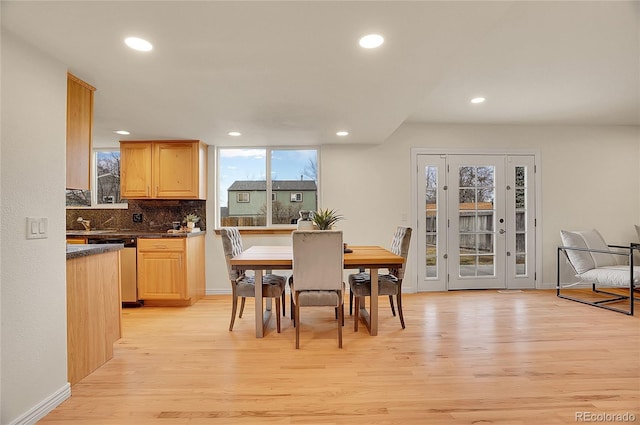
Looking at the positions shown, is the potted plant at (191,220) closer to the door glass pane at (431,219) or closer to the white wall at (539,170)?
the white wall at (539,170)

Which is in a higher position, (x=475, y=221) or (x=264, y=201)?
(x=264, y=201)

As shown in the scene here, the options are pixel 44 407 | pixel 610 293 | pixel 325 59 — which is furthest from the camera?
pixel 610 293

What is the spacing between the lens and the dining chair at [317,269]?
2.75m

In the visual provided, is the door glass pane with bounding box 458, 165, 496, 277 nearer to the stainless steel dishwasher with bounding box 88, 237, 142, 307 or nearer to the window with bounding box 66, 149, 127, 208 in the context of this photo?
the stainless steel dishwasher with bounding box 88, 237, 142, 307

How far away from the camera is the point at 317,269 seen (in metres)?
2.80

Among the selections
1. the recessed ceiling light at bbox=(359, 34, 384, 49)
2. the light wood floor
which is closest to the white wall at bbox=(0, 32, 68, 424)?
the light wood floor

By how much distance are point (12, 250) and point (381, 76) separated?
2412 millimetres

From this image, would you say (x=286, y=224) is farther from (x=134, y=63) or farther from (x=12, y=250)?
(x=12, y=250)

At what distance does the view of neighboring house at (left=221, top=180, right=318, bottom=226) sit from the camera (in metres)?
4.81

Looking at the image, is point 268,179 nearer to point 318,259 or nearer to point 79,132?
point 318,259

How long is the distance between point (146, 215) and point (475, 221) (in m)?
4.73

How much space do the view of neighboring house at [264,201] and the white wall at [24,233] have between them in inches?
111

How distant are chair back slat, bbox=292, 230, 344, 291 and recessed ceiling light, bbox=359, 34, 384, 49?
1413 mm

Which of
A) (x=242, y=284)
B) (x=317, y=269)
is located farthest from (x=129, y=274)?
(x=317, y=269)
